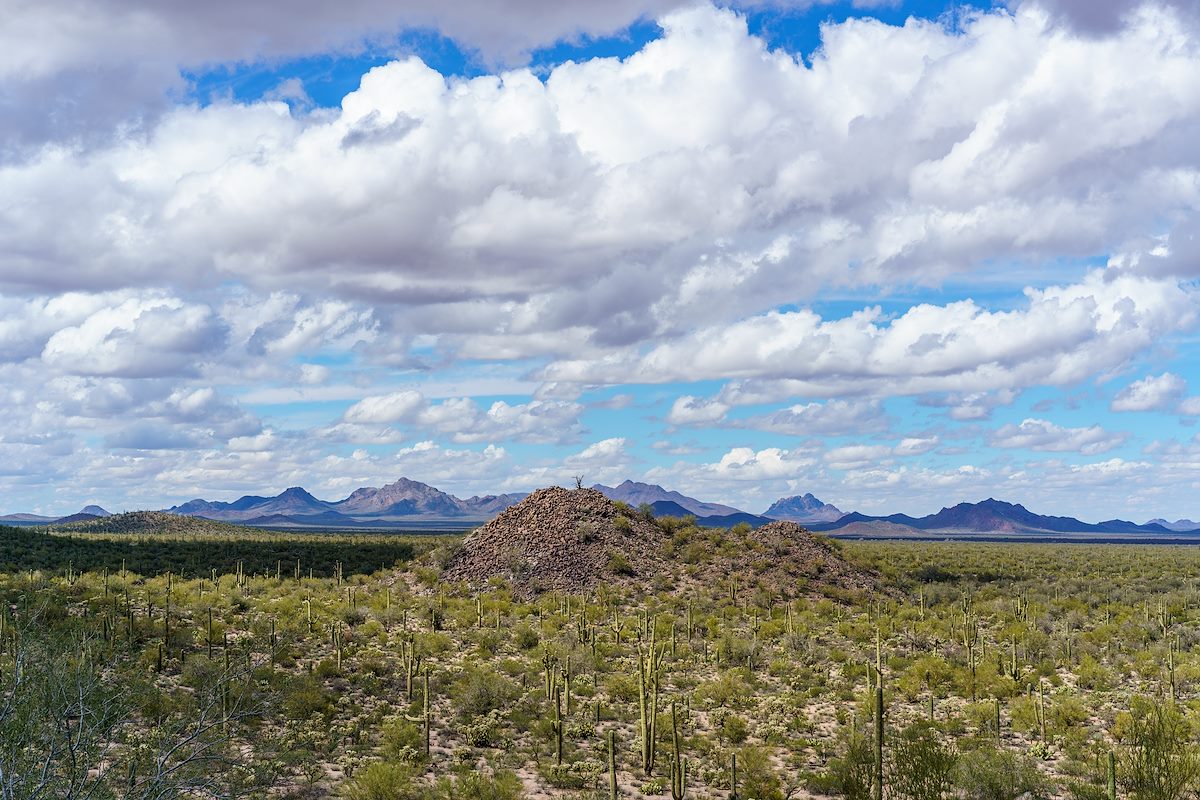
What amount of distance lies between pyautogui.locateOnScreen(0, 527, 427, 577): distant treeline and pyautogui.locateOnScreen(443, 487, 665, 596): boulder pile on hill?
847 cm

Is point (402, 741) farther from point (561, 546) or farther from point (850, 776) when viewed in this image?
point (561, 546)

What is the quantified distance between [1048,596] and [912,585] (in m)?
8.60

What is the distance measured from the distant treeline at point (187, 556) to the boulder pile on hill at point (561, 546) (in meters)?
8.47

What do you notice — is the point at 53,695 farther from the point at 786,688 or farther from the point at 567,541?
the point at 567,541

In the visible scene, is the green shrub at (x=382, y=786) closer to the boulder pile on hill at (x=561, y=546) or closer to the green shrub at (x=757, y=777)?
the green shrub at (x=757, y=777)

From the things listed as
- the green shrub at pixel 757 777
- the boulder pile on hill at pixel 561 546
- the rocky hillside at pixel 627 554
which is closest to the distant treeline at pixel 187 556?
the boulder pile on hill at pixel 561 546

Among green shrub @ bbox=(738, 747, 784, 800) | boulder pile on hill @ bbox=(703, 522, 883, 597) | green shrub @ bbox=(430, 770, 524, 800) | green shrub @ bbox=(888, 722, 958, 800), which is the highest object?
boulder pile on hill @ bbox=(703, 522, 883, 597)

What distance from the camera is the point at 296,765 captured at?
71.1 feet

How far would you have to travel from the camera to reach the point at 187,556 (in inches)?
2889

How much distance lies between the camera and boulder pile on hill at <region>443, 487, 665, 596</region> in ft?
176

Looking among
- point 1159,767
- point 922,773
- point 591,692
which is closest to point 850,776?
point 922,773

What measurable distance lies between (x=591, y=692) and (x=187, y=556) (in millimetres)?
55882

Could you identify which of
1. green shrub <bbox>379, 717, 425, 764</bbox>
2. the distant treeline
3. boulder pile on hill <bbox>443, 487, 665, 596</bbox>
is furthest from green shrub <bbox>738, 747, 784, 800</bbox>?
the distant treeline

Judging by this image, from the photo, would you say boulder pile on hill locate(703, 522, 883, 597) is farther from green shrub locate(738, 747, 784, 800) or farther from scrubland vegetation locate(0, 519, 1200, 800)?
green shrub locate(738, 747, 784, 800)
